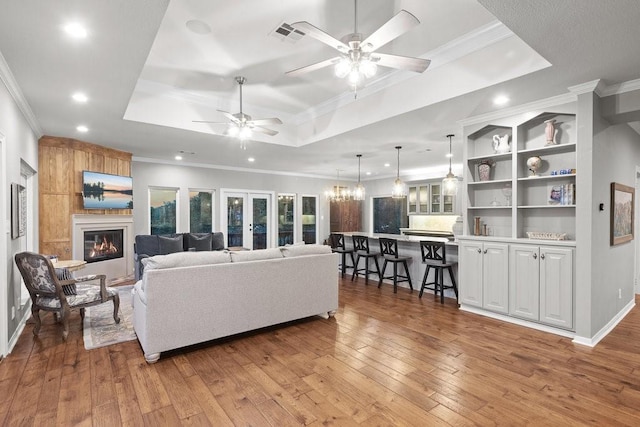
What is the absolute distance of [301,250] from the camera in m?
4.00

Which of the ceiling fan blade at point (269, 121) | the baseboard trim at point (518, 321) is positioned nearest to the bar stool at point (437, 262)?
the baseboard trim at point (518, 321)

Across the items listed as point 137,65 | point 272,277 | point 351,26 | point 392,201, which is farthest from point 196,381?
point 392,201

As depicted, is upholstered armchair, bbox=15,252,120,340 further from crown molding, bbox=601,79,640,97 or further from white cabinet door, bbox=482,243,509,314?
crown molding, bbox=601,79,640,97

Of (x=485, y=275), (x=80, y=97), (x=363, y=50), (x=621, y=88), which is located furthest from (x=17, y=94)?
(x=621, y=88)

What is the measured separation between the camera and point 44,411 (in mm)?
2258

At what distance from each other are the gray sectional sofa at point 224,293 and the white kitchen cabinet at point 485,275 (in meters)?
1.85

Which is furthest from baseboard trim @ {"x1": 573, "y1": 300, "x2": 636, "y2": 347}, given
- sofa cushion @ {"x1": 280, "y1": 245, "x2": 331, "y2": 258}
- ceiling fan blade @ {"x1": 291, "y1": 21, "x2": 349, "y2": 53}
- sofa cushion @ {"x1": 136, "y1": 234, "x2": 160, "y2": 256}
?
sofa cushion @ {"x1": 136, "y1": 234, "x2": 160, "y2": 256}

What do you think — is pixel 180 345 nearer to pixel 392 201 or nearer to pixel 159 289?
pixel 159 289

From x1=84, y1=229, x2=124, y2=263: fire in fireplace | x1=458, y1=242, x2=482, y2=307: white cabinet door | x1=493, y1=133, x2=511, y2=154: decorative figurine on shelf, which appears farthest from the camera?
x1=84, y1=229, x2=124, y2=263: fire in fireplace

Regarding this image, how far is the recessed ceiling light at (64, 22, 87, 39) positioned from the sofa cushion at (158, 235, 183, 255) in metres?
4.37

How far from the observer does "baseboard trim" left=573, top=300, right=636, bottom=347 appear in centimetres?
340

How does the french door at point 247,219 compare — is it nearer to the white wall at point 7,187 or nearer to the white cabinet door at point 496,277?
the white wall at point 7,187

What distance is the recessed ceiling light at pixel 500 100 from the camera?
3.66 metres

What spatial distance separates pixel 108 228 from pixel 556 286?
7083 millimetres
